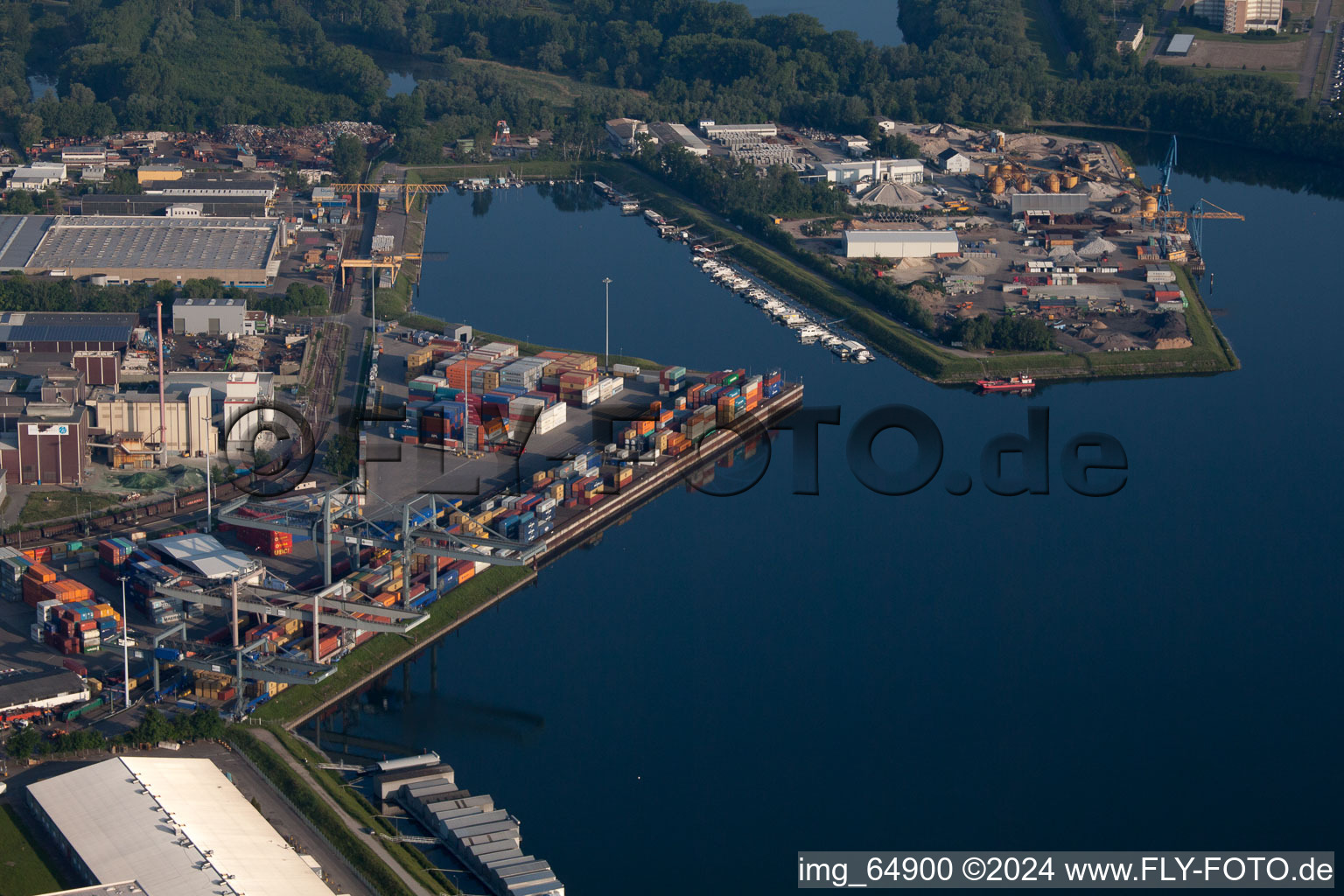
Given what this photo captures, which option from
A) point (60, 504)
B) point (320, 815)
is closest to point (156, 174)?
point (60, 504)

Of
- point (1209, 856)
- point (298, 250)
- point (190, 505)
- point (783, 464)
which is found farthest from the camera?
point (298, 250)

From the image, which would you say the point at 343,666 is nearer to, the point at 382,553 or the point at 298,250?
the point at 382,553

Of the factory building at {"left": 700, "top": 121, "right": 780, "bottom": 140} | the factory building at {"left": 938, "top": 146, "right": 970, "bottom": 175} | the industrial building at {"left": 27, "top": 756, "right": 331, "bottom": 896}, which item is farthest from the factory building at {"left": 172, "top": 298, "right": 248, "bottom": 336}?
the factory building at {"left": 938, "top": 146, "right": 970, "bottom": 175}

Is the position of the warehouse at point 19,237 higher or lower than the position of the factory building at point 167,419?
higher

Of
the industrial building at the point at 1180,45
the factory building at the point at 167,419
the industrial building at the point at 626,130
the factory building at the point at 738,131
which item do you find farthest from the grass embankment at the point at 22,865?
the industrial building at the point at 1180,45

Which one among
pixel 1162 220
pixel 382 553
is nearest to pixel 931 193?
pixel 1162 220

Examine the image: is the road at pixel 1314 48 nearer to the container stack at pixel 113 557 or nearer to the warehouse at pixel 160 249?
the warehouse at pixel 160 249

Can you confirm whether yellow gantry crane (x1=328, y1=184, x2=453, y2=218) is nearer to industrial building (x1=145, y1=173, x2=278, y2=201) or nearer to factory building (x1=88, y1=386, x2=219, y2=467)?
industrial building (x1=145, y1=173, x2=278, y2=201)
